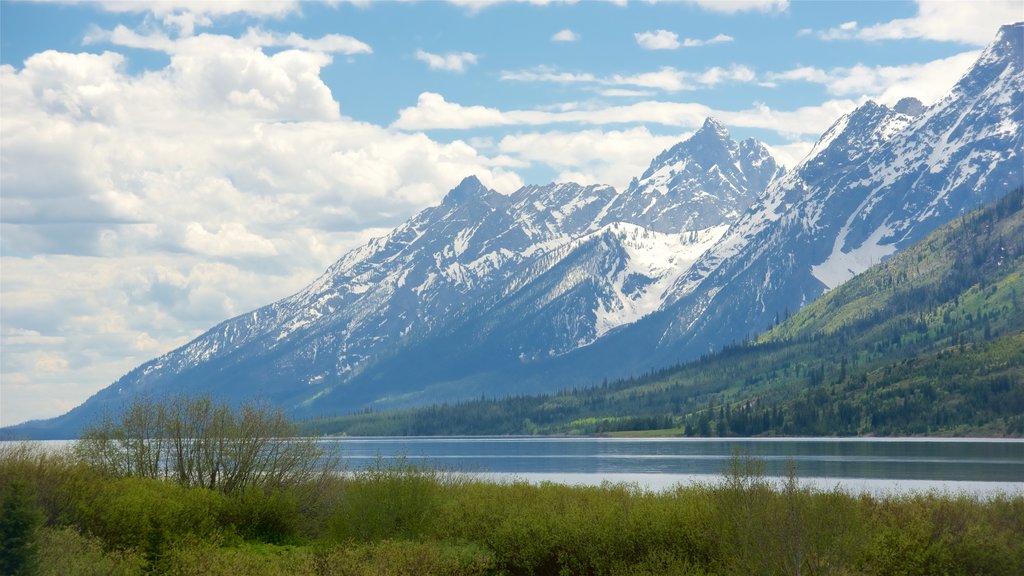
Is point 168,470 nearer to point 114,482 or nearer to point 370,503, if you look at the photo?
point 114,482

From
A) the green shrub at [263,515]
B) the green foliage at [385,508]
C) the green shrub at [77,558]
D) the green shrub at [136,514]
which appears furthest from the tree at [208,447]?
the green shrub at [77,558]

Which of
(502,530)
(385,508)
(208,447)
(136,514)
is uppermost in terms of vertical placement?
(208,447)

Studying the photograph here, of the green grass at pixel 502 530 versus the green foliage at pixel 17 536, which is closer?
the green foliage at pixel 17 536

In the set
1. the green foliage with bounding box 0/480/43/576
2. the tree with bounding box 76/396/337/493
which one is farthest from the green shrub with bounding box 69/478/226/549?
the green foliage with bounding box 0/480/43/576

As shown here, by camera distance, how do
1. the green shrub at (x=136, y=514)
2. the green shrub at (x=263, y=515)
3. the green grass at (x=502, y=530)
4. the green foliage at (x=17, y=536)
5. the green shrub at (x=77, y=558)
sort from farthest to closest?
the green shrub at (x=263, y=515)
the green shrub at (x=136, y=514)
the green grass at (x=502, y=530)
the green shrub at (x=77, y=558)
the green foliage at (x=17, y=536)

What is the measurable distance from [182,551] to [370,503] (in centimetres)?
1523

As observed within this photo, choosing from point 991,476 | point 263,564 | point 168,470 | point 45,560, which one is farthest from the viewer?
point 991,476

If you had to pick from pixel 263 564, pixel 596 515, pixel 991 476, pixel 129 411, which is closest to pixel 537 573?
pixel 596 515

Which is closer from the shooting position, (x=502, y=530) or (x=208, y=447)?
(x=502, y=530)

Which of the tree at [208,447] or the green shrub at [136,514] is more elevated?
the tree at [208,447]

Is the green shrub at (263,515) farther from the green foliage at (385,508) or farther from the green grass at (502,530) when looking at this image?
the green foliage at (385,508)

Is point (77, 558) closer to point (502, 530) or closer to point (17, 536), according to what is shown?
point (17, 536)

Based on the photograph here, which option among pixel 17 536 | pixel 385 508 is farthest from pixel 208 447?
pixel 17 536

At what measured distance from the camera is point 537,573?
81.6m
